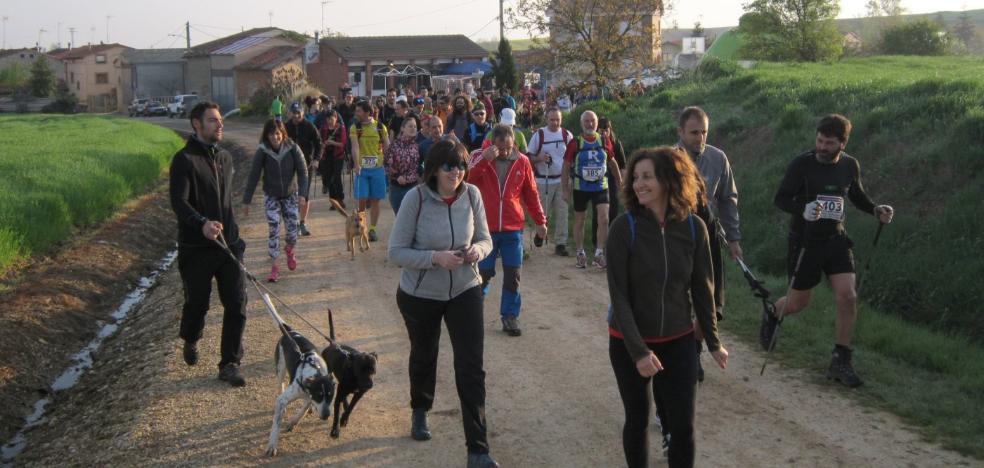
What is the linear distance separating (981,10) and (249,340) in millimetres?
132477

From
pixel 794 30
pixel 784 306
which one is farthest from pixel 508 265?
pixel 794 30

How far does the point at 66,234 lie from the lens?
16.4 metres

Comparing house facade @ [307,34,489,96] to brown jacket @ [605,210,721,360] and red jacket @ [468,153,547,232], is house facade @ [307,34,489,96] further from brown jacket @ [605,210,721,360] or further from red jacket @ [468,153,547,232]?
brown jacket @ [605,210,721,360]

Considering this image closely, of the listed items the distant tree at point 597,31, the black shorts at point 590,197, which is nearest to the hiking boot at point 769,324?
the black shorts at point 590,197

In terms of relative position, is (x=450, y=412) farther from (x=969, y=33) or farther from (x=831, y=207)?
(x=969, y=33)

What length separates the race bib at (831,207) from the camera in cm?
727

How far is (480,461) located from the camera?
5719 millimetres

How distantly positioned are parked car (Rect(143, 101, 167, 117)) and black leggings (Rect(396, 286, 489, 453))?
75.2 meters

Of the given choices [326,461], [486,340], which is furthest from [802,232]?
[326,461]

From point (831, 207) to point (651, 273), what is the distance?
124 inches

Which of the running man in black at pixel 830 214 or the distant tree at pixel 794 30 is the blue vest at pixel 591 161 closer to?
the running man in black at pixel 830 214

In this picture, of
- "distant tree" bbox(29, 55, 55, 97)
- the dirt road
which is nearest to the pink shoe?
the dirt road

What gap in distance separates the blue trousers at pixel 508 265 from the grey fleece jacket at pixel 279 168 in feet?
11.2

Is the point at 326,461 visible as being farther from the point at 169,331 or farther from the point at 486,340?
the point at 169,331
